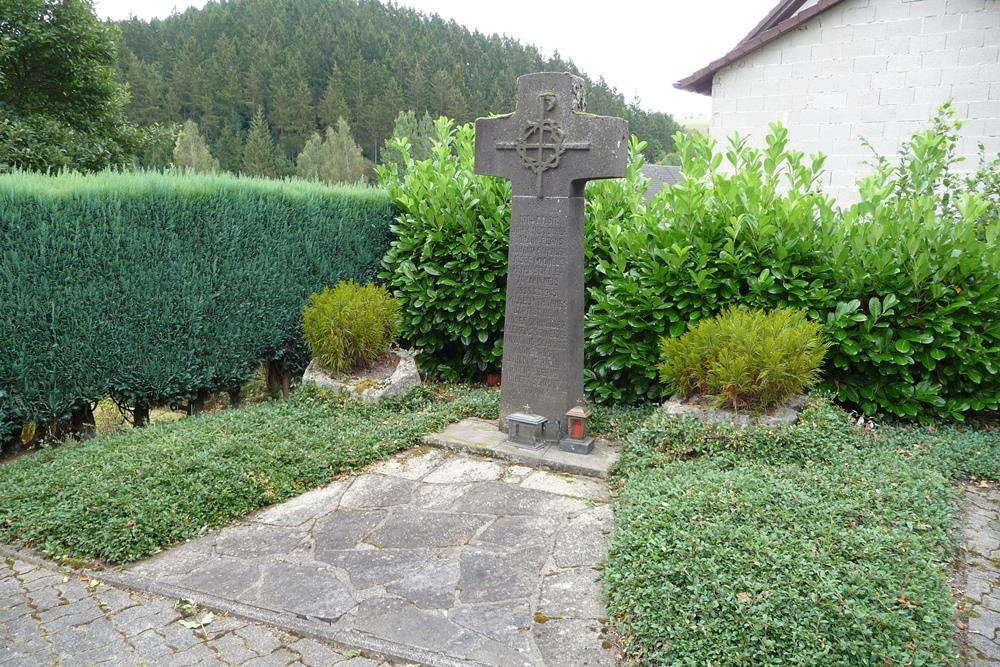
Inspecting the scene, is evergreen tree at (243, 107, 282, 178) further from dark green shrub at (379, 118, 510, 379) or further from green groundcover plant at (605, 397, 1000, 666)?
green groundcover plant at (605, 397, 1000, 666)

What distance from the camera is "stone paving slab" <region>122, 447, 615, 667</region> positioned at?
2898 mm

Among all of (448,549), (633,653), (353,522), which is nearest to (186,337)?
(353,522)

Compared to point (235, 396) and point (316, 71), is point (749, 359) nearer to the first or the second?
point (235, 396)

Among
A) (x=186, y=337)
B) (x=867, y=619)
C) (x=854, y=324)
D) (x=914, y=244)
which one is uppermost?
(x=914, y=244)

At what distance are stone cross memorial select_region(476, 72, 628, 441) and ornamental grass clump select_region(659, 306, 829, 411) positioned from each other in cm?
84

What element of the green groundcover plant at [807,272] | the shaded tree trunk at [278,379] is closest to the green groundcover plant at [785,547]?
the green groundcover plant at [807,272]

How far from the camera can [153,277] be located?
5648 millimetres

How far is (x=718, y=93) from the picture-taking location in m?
10.1

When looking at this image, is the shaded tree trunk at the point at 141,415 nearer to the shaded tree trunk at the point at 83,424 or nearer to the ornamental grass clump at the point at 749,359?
the shaded tree trunk at the point at 83,424

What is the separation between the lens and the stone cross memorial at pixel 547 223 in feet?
16.4

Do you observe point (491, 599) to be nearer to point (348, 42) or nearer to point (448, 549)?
point (448, 549)

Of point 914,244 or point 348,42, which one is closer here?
point 914,244

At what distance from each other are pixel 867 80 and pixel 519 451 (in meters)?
7.28

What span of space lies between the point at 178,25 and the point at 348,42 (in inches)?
504
